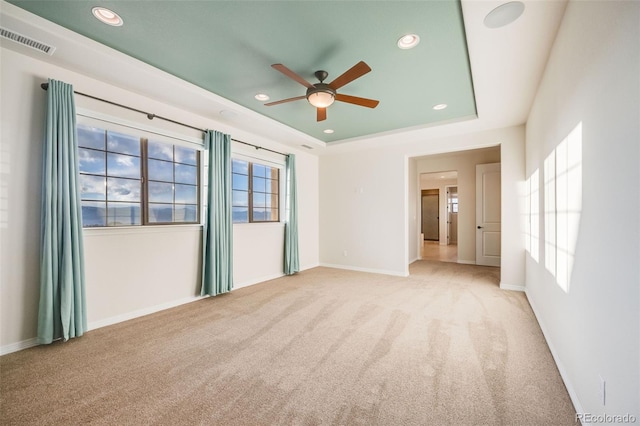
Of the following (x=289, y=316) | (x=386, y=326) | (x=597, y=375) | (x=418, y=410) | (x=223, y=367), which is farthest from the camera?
(x=289, y=316)

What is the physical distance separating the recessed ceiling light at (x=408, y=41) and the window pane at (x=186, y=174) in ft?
10.3

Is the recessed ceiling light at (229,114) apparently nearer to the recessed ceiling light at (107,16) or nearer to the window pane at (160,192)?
the window pane at (160,192)

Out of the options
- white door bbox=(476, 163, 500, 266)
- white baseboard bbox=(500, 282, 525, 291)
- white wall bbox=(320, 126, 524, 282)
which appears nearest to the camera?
white baseboard bbox=(500, 282, 525, 291)

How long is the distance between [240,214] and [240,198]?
29cm

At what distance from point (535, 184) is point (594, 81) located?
2.13m

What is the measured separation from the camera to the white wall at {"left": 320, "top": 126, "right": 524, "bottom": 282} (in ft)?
16.7

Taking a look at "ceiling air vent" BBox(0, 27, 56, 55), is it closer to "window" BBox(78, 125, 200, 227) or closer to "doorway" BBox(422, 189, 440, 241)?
"window" BBox(78, 125, 200, 227)

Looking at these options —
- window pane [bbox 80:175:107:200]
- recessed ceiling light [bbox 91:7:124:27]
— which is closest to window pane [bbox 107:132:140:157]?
window pane [bbox 80:175:107:200]

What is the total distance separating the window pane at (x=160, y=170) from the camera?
338 centimetres

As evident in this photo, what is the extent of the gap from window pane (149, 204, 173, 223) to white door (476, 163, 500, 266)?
6.40 m

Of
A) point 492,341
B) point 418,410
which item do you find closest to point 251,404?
point 418,410

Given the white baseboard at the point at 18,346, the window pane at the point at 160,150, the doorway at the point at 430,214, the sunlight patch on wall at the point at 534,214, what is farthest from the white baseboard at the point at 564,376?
the doorway at the point at 430,214

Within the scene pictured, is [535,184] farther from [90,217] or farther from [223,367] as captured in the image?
[90,217]

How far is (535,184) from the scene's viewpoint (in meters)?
3.15
